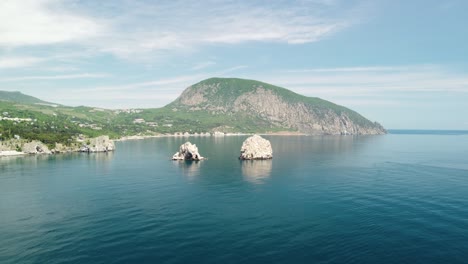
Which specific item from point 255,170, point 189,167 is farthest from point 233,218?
point 189,167

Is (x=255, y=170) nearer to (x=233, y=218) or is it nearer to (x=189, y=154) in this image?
(x=189, y=154)

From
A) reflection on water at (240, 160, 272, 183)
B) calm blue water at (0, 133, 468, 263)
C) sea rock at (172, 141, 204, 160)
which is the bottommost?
calm blue water at (0, 133, 468, 263)

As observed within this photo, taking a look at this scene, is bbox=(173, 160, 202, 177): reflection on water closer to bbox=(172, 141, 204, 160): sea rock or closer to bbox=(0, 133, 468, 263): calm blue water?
bbox=(172, 141, 204, 160): sea rock

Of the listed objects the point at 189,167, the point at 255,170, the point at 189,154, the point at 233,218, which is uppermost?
the point at 189,154

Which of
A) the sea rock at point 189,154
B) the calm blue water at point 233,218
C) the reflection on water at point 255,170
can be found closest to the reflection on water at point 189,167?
the sea rock at point 189,154

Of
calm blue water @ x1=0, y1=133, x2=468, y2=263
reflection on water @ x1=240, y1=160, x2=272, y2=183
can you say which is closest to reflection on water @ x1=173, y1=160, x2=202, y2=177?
calm blue water @ x1=0, y1=133, x2=468, y2=263
